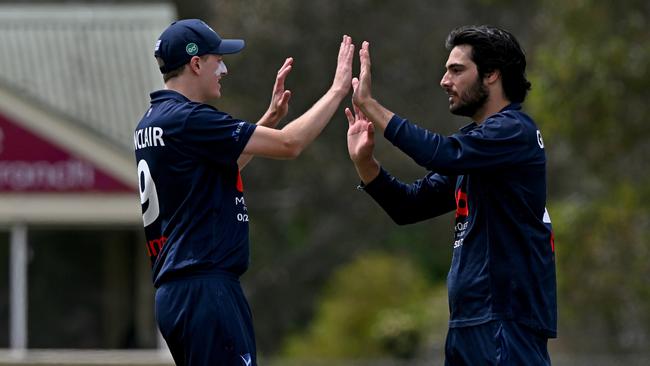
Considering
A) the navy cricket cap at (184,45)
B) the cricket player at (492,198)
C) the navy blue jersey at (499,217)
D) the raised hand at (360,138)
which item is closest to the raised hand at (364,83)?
the cricket player at (492,198)

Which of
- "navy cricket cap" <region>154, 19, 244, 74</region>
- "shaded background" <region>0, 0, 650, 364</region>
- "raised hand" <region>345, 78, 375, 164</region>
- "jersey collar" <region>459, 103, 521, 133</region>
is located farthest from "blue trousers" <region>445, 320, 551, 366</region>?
"shaded background" <region>0, 0, 650, 364</region>

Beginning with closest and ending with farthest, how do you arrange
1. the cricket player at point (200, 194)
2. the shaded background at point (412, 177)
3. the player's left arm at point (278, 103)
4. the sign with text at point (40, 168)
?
the cricket player at point (200, 194) < the player's left arm at point (278, 103) < the sign with text at point (40, 168) < the shaded background at point (412, 177)

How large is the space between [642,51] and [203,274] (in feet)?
52.5

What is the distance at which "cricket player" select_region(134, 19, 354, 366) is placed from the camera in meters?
7.53

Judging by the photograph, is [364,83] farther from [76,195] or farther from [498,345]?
[76,195]

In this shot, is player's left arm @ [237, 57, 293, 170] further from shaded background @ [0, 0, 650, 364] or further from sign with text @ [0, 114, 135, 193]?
shaded background @ [0, 0, 650, 364]

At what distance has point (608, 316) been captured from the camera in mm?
25766

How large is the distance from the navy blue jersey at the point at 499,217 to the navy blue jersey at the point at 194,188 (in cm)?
82

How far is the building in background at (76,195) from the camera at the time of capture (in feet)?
64.2

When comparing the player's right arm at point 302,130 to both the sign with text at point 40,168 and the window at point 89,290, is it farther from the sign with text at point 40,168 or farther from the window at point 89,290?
the sign with text at point 40,168

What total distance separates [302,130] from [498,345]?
4.61 feet

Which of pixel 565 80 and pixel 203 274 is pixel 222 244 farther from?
pixel 565 80

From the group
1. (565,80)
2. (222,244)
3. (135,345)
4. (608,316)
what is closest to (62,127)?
(135,345)

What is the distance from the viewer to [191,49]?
7664mm
